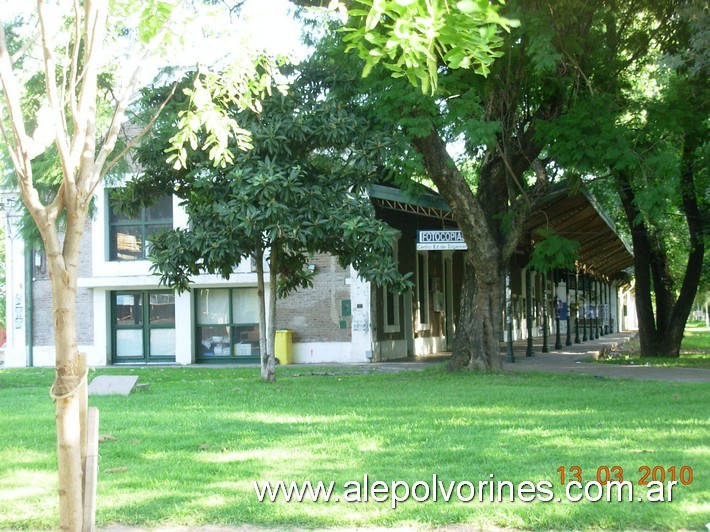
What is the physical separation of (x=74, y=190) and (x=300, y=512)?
266cm

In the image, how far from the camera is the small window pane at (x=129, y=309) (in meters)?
26.2

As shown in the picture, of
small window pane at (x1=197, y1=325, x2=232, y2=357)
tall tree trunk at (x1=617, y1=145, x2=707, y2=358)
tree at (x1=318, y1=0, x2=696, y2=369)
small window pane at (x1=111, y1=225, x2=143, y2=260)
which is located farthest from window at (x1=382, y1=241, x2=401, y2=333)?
tree at (x1=318, y1=0, x2=696, y2=369)

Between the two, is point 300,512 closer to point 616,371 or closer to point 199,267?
point 199,267

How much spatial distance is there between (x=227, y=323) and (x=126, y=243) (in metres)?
3.76

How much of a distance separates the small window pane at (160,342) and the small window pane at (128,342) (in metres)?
0.43

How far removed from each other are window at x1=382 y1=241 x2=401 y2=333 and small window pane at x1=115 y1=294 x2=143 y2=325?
7.18m

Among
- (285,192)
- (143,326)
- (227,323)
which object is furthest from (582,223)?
(285,192)

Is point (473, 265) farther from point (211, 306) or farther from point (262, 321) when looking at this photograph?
point (211, 306)

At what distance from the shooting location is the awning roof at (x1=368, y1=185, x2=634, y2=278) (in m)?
19.0

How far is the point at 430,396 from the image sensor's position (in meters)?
12.9

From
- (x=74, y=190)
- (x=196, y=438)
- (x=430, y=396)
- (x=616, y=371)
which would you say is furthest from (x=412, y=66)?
(x=616, y=371)

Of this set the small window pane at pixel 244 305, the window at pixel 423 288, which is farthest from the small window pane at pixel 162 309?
the window at pixel 423 288

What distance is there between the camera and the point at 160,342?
26109 millimetres

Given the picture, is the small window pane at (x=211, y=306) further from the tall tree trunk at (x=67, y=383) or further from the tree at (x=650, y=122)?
the tall tree trunk at (x=67, y=383)
